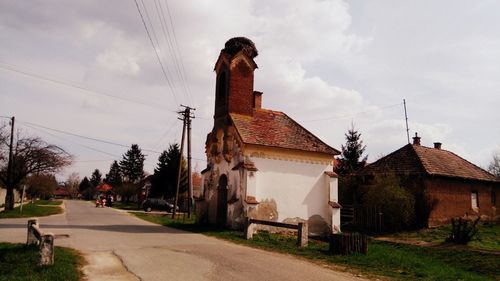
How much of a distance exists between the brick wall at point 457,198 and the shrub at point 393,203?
2063mm

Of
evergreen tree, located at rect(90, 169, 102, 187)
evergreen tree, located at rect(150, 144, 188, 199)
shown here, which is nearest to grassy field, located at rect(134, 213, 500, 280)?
evergreen tree, located at rect(150, 144, 188, 199)

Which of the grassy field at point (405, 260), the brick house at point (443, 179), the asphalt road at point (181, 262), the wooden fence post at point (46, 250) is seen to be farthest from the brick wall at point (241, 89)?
the wooden fence post at point (46, 250)

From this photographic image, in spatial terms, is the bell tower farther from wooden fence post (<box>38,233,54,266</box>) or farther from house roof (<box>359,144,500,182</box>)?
wooden fence post (<box>38,233,54,266</box>)

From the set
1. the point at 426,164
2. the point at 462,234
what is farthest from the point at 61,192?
the point at 462,234

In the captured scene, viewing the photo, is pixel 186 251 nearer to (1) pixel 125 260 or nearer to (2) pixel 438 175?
(1) pixel 125 260

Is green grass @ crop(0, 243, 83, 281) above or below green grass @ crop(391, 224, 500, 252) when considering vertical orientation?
above

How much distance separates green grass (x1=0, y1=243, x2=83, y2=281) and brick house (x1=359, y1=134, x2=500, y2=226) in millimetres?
20700

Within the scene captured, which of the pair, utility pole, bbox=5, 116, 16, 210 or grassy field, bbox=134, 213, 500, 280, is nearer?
grassy field, bbox=134, 213, 500, 280

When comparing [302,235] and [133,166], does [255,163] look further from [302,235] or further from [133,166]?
[133,166]

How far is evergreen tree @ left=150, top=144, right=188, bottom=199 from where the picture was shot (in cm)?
5231

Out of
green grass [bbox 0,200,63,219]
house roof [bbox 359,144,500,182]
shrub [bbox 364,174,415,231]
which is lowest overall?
green grass [bbox 0,200,63,219]

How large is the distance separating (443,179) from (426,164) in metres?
1.38

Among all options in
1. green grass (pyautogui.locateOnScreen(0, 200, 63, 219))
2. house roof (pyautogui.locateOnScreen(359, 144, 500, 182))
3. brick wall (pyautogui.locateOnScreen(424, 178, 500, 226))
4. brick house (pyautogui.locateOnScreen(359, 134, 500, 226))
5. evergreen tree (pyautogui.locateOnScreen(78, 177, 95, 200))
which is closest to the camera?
brick wall (pyautogui.locateOnScreen(424, 178, 500, 226))

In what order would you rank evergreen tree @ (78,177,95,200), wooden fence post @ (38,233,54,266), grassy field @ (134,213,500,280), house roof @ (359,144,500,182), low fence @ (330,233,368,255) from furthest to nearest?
evergreen tree @ (78,177,95,200) → house roof @ (359,144,500,182) → low fence @ (330,233,368,255) → grassy field @ (134,213,500,280) → wooden fence post @ (38,233,54,266)
